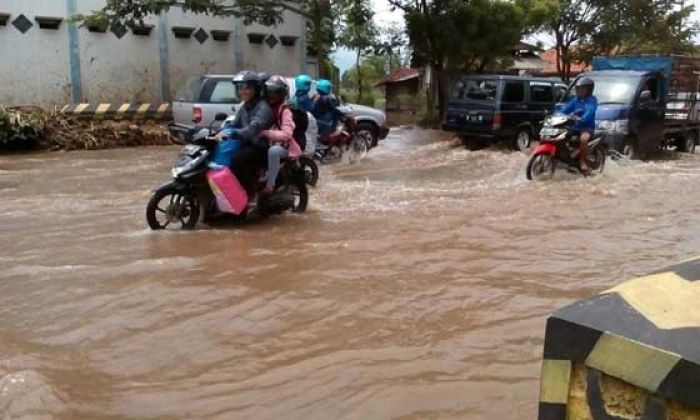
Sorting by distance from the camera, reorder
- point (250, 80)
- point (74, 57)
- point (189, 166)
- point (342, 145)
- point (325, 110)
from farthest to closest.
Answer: point (74, 57) → point (342, 145) → point (325, 110) → point (250, 80) → point (189, 166)

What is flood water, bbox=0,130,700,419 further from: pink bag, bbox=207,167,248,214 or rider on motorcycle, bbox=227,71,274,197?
rider on motorcycle, bbox=227,71,274,197

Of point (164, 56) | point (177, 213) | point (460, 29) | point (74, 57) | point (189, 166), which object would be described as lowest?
point (177, 213)

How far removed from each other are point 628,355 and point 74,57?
18.6 meters

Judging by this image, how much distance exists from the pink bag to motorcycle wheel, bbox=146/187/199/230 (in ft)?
0.82

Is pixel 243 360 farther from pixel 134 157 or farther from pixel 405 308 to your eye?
pixel 134 157

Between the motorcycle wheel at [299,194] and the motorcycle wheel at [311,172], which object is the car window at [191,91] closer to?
the motorcycle wheel at [311,172]

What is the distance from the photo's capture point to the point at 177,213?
691 centimetres

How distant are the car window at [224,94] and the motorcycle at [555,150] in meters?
5.62

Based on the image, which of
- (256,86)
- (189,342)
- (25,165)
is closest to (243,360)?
(189,342)

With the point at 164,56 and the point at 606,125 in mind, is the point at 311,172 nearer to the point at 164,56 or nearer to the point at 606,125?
the point at 606,125

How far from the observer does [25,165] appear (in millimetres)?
12578

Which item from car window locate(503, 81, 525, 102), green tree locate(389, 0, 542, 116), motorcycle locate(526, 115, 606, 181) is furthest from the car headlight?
green tree locate(389, 0, 542, 116)

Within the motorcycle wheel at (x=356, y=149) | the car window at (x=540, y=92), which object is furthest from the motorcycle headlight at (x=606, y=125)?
the motorcycle wheel at (x=356, y=149)

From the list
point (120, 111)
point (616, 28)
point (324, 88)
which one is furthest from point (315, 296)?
point (616, 28)
